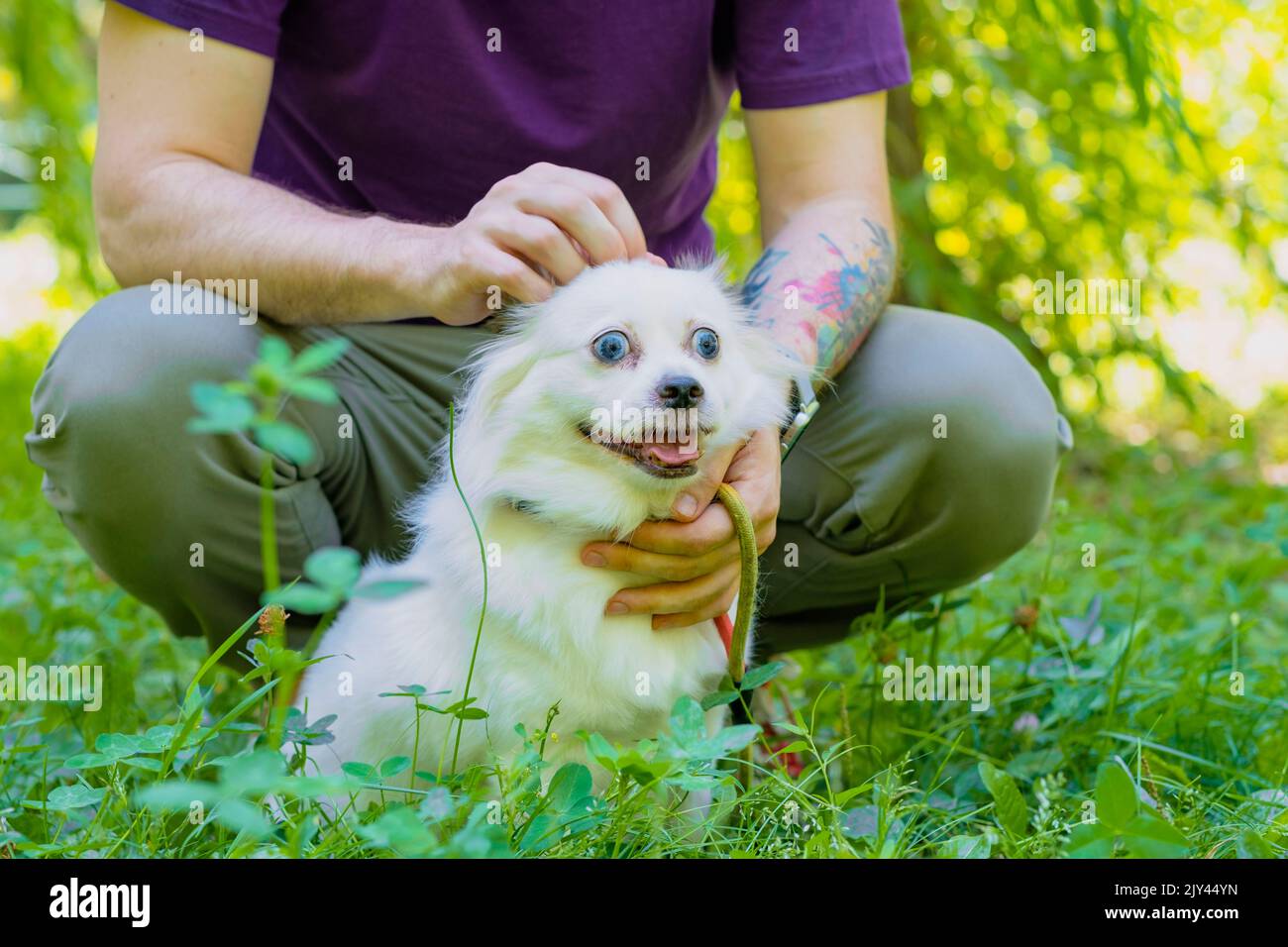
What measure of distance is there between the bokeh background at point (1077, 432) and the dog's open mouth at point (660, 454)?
52 cm

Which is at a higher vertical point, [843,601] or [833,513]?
[833,513]

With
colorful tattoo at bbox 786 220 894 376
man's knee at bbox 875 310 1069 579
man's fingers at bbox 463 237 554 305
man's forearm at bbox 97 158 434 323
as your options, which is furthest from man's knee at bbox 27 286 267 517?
man's knee at bbox 875 310 1069 579

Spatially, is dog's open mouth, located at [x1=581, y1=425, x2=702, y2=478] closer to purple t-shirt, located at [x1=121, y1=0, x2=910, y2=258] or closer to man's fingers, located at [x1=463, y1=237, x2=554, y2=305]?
man's fingers, located at [x1=463, y1=237, x2=554, y2=305]

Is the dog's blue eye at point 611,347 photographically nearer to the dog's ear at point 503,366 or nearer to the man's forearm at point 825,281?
the dog's ear at point 503,366

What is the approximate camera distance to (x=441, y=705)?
174cm

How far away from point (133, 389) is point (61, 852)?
0.77m

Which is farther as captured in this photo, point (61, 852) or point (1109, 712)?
point (1109, 712)

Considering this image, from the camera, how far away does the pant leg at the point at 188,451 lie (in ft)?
6.43

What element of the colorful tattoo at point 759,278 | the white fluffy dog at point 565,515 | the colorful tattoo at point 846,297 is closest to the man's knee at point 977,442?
the colorful tattoo at point 846,297

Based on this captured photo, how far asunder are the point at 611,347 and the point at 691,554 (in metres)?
0.33
